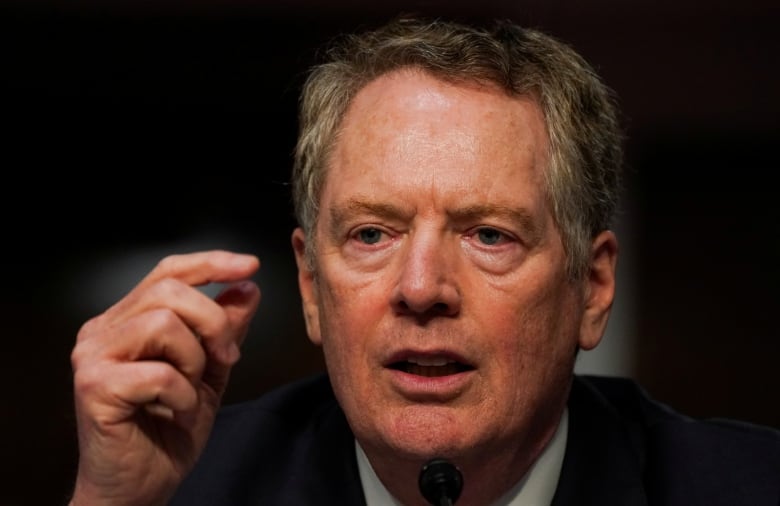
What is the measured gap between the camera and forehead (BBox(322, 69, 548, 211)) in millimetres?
1938

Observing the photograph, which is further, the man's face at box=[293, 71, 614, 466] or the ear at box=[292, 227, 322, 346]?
the ear at box=[292, 227, 322, 346]

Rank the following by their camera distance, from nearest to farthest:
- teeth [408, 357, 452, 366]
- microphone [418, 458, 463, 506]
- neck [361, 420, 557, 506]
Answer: microphone [418, 458, 463, 506]
teeth [408, 357, 452, 366]
neck [361, 420, 557, 506]

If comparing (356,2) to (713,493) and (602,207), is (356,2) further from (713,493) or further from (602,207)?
(713,493)

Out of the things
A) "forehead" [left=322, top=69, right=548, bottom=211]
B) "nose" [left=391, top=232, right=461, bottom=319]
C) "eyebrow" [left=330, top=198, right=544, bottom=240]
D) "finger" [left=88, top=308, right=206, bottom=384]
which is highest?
"forehead" [left=322, top=69, right=548, bottom=211]

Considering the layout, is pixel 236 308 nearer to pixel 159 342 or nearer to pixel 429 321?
pixel 159 342

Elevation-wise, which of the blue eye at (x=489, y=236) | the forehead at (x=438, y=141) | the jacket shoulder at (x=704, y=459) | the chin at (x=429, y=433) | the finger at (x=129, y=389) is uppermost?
the forehead at (x=438, y=141)

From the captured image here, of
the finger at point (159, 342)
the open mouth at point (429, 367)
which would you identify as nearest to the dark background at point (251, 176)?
the open mouth at point (429, 367)

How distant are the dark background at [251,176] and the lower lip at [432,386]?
1526 mm

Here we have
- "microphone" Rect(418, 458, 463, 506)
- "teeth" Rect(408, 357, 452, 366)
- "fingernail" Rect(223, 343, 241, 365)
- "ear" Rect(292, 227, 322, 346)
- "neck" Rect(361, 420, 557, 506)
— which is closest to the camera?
"microphone" Rect(418, 458, 463, 506)

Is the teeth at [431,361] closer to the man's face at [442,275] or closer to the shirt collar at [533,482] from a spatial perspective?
the man's face at [442,275]

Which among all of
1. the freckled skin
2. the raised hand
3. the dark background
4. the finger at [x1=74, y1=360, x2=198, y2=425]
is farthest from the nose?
the dark background

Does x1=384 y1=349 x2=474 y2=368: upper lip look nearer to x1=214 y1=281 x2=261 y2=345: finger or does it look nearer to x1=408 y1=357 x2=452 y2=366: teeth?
x1=408 y1=357 x2=452 y2=366: teeth

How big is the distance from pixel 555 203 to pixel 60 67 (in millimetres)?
1820

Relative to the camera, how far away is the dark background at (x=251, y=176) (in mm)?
3201
